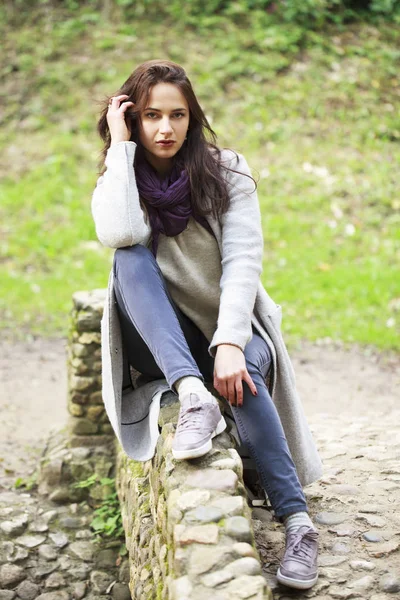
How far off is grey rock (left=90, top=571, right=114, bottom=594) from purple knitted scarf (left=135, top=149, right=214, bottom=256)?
208cm

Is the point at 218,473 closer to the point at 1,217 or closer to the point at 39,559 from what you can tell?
the point at 39,559

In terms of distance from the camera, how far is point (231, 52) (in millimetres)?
11617

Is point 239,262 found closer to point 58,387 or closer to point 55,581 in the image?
point 55,581

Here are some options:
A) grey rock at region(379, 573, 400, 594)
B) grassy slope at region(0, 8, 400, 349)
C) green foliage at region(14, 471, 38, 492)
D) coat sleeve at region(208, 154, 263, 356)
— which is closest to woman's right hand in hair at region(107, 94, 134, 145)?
coat sleeve at region(208, 154, 263, 356)

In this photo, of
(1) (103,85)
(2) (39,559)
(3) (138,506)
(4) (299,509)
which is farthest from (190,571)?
(1) (103,85)

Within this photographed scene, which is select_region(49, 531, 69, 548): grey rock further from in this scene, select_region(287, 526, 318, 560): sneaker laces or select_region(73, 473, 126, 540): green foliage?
select_region(287, 526, 318, 560): sneaker laces

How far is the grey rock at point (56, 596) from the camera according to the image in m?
4.02

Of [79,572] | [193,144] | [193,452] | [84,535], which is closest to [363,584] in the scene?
[193,452]

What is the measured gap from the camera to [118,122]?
3027mm

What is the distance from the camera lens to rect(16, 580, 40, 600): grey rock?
4032 mm

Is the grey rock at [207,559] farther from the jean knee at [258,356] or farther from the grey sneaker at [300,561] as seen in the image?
the jean knee at [258,356]

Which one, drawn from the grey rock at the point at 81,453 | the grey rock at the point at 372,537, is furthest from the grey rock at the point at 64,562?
the grey rock at the point at 372,537

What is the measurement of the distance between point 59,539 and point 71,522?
0.64ft

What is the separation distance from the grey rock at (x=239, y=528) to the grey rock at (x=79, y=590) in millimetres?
2099
